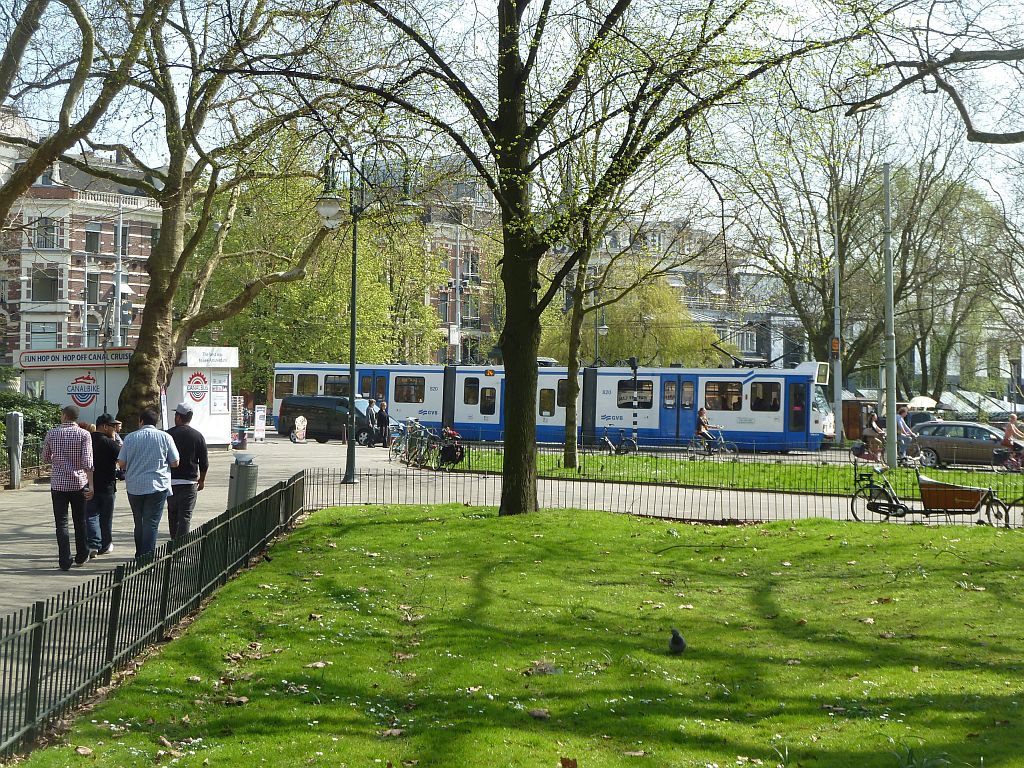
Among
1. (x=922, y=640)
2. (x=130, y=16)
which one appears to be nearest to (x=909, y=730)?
(x=922, y=640)

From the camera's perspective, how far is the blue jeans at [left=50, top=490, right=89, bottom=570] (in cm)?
1234

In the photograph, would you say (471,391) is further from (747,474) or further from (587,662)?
(587,662)

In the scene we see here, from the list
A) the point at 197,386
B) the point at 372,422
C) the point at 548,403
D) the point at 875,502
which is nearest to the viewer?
the point at 875,502

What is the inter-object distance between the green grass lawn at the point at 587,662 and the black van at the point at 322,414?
28.4 meters

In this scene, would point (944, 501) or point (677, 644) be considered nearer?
point (677, 644)

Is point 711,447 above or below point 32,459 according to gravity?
below

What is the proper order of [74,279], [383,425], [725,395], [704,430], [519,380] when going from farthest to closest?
1. [74,279]
2. [725,395]
3. [383,425]
4. [704,430]
5. [519,380]

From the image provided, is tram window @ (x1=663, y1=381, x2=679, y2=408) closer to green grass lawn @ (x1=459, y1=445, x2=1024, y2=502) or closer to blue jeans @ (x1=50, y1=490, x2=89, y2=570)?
green grass lawn @ (x1=459, y1=445, x2=1024, y2=502)

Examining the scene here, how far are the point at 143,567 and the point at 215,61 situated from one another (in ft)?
37.0

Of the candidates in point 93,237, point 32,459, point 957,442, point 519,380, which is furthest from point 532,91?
point 93,237

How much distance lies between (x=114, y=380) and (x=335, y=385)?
15.5 m

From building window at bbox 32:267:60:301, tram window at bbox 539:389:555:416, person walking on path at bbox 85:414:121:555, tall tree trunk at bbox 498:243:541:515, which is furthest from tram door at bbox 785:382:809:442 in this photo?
building window at bbox 32:267:60:301

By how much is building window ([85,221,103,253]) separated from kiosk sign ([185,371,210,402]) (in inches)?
1432

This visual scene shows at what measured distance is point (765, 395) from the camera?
40938 millimetres
